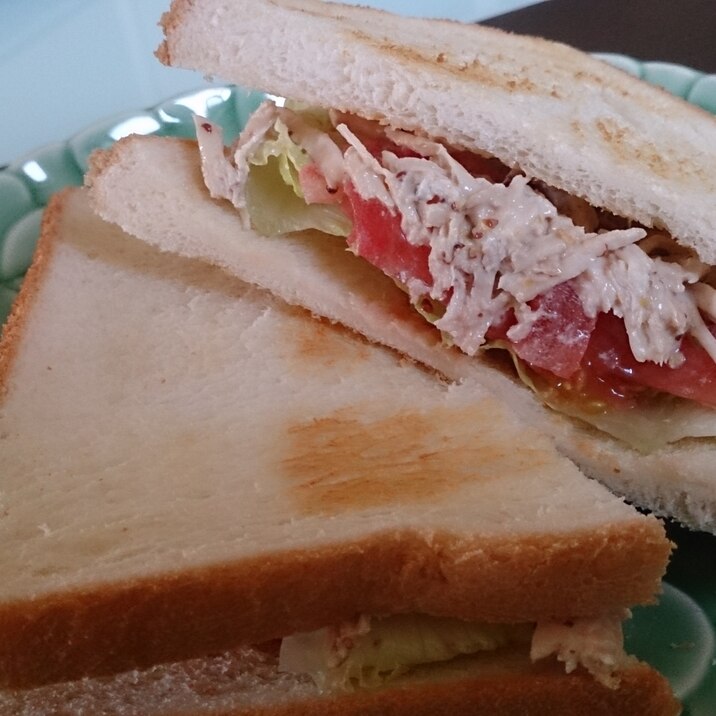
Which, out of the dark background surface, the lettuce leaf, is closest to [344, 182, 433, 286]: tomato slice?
the lettuce leaf

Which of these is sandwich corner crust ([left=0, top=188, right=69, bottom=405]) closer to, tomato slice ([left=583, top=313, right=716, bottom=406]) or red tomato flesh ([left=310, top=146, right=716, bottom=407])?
red tomato flesh ([left=310, top=146, right=716, bottom=407])

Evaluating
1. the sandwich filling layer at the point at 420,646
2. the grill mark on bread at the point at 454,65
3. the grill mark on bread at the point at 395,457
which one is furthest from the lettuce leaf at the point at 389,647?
the grill mark on bread at the point at 454,65

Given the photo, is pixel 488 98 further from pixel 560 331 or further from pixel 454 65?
pixel 560 331

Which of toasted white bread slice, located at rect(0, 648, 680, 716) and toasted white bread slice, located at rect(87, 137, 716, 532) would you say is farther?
toasted white bread slice, located at rect(87, 137, 716, 532)

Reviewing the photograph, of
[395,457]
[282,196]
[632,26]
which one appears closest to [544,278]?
→ [395,457]

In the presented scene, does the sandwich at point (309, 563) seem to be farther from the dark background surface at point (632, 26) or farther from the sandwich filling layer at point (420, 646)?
the dark background surface at point (632, 26)

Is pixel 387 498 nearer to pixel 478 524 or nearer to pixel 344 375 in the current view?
pixel 478 524
